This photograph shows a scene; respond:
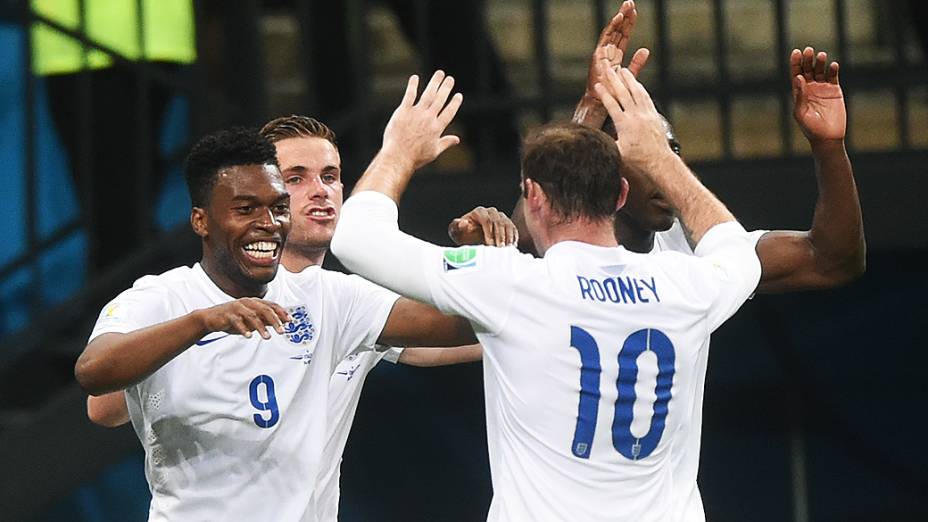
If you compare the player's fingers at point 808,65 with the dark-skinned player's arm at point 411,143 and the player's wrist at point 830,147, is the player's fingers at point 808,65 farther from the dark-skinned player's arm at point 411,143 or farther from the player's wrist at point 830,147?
the dark-skinned player's arm at point 411,143

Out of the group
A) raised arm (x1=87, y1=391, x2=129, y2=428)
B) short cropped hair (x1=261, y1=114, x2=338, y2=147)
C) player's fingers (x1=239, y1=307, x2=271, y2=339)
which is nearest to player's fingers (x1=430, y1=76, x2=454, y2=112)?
player's fingers (x1=239, y1=307, x2=271, y2=339)

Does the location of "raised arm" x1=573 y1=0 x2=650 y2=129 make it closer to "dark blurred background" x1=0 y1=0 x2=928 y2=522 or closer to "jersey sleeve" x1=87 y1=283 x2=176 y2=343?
"jersey sleeve" x1=87 y1=283 x2=176 y2=343

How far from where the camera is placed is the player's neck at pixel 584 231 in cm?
432

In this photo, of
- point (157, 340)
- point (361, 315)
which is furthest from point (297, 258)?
point (157, 340)

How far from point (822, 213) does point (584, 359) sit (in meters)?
0.83

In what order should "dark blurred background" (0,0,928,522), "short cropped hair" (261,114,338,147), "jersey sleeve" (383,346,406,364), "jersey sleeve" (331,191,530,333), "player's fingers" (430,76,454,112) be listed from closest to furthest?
"jersey sleeve" (331,191,530,333)
"player's fingers" (430,76,454,112)
"jersey sleeve" (383,346,406,364)
"short cropped hair" (261,114,338,147)
"dark blurred background" (0,0,928,522)

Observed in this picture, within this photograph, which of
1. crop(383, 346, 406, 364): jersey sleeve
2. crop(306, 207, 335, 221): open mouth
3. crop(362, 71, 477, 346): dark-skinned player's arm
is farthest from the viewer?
crop(306, 207, 335, 221): open mouth

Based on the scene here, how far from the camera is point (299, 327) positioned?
504cm

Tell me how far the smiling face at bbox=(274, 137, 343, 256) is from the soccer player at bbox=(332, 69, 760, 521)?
4.03 feet

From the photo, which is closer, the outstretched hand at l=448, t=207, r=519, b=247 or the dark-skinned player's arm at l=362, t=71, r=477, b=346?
the dark-skinned player's arm at l=362, t=71, r=477, b=346

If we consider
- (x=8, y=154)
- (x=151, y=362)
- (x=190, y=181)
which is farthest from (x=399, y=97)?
(x=151, y=362)

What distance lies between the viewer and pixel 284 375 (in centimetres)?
495

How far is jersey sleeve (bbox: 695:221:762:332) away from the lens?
14.4 feet

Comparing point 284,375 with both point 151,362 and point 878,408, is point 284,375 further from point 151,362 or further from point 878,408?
point 878,408
